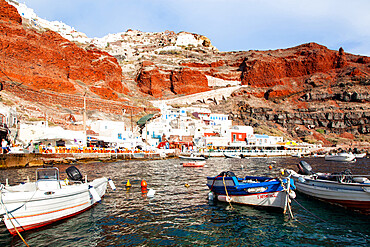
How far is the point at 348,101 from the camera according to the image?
3656 inches

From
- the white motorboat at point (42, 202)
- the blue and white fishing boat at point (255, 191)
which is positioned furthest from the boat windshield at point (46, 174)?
the blue and white fishing boat at point (255, 191)

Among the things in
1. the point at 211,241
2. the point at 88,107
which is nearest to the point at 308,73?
the point at 88,107

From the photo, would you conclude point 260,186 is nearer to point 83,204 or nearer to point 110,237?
point 110,237

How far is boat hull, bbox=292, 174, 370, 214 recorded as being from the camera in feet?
39.7

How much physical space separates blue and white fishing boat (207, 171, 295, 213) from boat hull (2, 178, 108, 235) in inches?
286

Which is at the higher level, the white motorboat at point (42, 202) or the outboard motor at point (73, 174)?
the outboard motor at point (73, 174)

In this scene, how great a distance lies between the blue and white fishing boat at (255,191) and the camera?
1228 centimetres

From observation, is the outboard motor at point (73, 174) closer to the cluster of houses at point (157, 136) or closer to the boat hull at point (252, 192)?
the boat hull at point (252, 192)

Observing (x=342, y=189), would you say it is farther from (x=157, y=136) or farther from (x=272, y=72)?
(x=272, y=72)

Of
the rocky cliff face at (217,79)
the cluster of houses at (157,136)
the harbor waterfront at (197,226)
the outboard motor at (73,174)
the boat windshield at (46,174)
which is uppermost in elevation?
the rocky cliff face at (217,79)

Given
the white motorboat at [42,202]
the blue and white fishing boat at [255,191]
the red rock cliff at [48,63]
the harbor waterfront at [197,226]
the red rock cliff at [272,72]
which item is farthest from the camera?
the red rock cliff at [272,72]

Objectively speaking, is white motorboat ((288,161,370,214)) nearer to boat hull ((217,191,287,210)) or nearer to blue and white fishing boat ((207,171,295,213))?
blue and white fishing boat ((207,171,295,213))

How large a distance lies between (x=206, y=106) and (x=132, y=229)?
296ft

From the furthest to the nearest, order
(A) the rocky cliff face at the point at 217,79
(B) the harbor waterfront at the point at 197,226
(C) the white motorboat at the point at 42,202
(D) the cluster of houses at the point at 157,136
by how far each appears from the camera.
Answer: (A) the rocky cliff face at the point at 217,79 → (D) the cluster of houses at the point at 157,136 → (B) the harbor waterfront at the point at 197,226 → (C) the white motorboat at the point at 42,202
